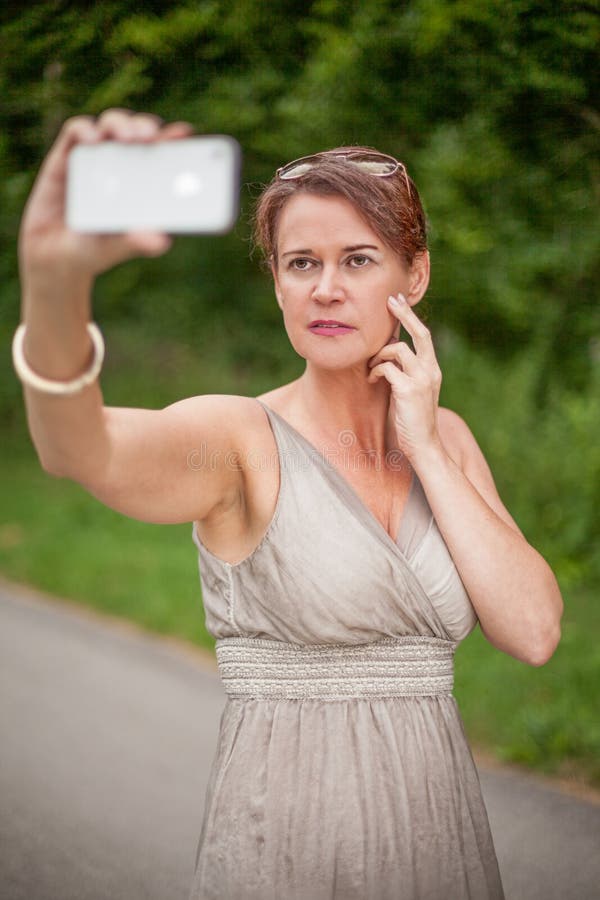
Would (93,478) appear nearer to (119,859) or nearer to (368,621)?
(368,621)

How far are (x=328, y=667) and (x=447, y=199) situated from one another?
3.98m

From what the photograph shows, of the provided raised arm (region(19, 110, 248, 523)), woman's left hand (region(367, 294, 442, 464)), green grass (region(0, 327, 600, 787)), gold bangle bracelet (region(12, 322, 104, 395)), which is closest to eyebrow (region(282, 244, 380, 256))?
woman's left hand (region(367, 294, 442, 464))

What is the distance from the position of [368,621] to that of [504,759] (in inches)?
138

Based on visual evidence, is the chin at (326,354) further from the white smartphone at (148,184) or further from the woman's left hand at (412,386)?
the white smartphone at (148,184)

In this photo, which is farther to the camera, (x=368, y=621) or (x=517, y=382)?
(x=517, y=382)

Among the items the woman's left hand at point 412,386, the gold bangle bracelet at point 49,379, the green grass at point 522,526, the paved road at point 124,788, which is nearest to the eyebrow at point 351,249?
the woman's left hand at point 412,386

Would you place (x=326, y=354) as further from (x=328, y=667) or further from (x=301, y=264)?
(x=328, y=667)

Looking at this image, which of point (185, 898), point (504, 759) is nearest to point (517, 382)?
point (504, 759)

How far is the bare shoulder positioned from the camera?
2080 mm

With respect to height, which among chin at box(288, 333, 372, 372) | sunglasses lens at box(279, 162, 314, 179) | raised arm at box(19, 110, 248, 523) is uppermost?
sunglasses lens at box(279, 162, 314, 179)

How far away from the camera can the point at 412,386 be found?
1.87 meters

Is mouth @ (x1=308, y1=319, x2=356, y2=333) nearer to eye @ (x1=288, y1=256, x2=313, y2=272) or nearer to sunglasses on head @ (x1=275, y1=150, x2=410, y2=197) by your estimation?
eye @ (x1=288, y1=256, x2=313, y2=272)

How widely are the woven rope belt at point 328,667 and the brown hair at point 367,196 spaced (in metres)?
0.75

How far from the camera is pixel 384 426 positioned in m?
2.06
